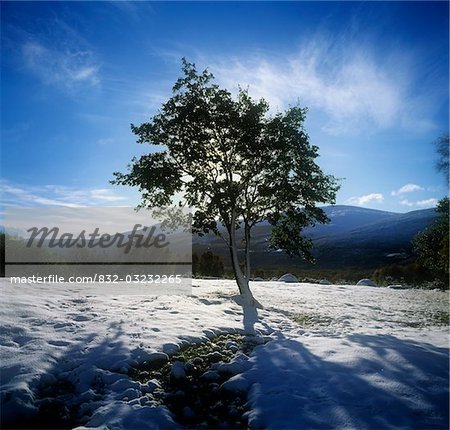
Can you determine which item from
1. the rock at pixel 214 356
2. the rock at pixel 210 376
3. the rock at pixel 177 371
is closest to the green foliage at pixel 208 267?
the rock at pixel 214 356

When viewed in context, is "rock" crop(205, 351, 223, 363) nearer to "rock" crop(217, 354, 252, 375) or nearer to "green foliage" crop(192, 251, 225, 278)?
"rock" crop(217, 354, 252, 375)

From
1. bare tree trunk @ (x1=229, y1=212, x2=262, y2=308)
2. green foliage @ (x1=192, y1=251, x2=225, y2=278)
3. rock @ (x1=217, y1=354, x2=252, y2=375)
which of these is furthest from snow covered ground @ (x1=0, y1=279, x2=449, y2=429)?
green foliage @ (x1=192, y1=251, x2=225, y2=278)

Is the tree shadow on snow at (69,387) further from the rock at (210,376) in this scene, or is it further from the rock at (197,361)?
the rock at (210,376)

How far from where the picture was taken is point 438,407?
5.97 m

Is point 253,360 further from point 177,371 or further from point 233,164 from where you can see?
point 233,164

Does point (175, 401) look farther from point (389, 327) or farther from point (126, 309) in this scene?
point (389, 327)

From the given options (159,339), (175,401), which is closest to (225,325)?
(159,339)

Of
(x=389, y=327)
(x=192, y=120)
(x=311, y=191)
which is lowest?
(x=389, y=327)

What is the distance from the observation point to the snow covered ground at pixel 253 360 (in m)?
5.83

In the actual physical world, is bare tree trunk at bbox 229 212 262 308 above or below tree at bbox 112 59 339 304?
below

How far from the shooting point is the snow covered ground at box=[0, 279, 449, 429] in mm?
5828

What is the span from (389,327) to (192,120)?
47.3ft

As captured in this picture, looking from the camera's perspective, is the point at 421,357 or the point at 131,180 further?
the point at 131,180

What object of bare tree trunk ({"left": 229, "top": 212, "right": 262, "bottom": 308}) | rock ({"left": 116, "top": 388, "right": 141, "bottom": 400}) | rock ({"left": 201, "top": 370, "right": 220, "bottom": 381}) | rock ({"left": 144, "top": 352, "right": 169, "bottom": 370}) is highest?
bare tree trunk ({"left": 229, "top": 212, "right": 262, "bottom": 308})
